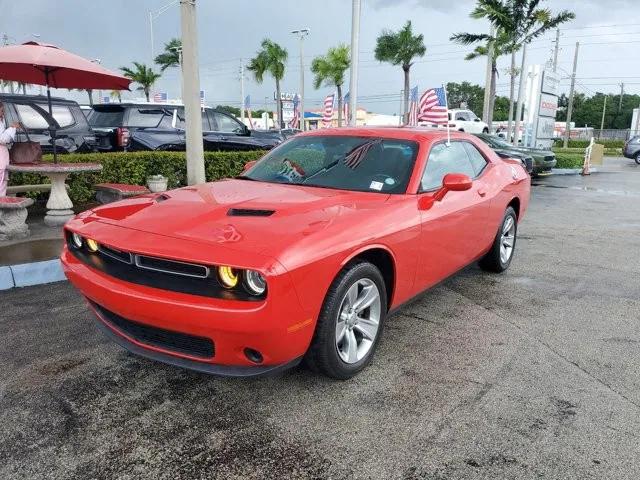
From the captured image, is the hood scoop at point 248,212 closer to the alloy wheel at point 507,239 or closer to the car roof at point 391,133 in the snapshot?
the car roof at point 391,133

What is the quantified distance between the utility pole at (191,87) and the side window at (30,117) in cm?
305

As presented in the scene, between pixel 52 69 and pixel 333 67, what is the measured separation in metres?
41.4

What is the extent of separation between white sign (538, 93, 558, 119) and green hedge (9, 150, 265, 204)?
55.4 ft

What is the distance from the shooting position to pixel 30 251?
5.45 meters

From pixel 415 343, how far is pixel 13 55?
5.52 m

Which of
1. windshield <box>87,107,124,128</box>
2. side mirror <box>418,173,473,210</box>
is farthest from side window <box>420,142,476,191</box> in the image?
windshield <box>87,107,124,128</box>

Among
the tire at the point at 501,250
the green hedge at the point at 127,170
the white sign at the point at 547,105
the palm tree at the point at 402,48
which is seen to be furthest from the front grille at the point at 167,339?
the palm tree at the point at 402,48

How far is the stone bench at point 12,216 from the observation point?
18.9 ft

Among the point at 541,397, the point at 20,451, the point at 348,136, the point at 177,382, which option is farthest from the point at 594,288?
the point at 20,451

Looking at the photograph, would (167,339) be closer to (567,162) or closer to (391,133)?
(391,133)

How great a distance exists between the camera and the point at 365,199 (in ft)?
11.1

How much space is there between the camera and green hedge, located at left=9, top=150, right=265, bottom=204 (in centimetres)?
760

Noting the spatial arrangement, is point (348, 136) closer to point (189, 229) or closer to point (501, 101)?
point (189, 229)

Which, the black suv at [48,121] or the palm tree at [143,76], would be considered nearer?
the black suv at [48,121]
